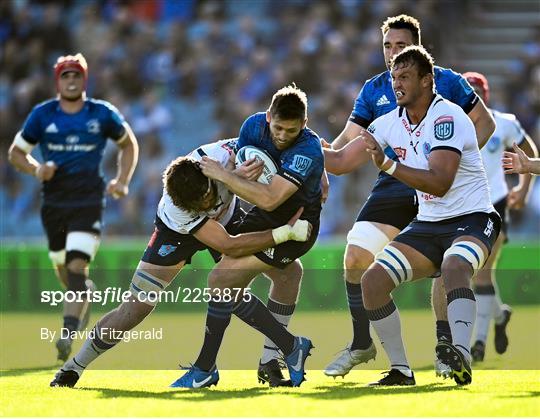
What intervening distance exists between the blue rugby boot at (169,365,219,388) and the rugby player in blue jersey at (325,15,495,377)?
0.98m

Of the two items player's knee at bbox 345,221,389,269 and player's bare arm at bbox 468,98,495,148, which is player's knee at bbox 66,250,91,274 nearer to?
player's knee at bbox 345,221,389,269

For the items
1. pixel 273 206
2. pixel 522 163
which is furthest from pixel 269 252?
pixel 522 163

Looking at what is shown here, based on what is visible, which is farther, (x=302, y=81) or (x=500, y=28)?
(x=500, y=28)

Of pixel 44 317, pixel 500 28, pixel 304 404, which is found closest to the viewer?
pixel 304 404

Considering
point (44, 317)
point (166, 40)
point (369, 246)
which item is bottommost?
point (44, 317)

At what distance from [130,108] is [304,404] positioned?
1467 centimetres

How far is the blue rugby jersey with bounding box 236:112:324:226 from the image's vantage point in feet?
26.0

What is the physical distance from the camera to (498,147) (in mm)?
11172

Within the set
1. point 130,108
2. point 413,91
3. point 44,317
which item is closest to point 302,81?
point 130,108

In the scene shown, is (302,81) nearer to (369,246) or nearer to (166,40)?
(166,40)

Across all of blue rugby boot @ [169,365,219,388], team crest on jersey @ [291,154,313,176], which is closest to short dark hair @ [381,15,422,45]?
team crest on jersey @ [291,154,313,176]

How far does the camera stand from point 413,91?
8031 mm

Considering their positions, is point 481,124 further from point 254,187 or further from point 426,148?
point 254,187

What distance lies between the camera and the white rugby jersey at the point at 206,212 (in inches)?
316
